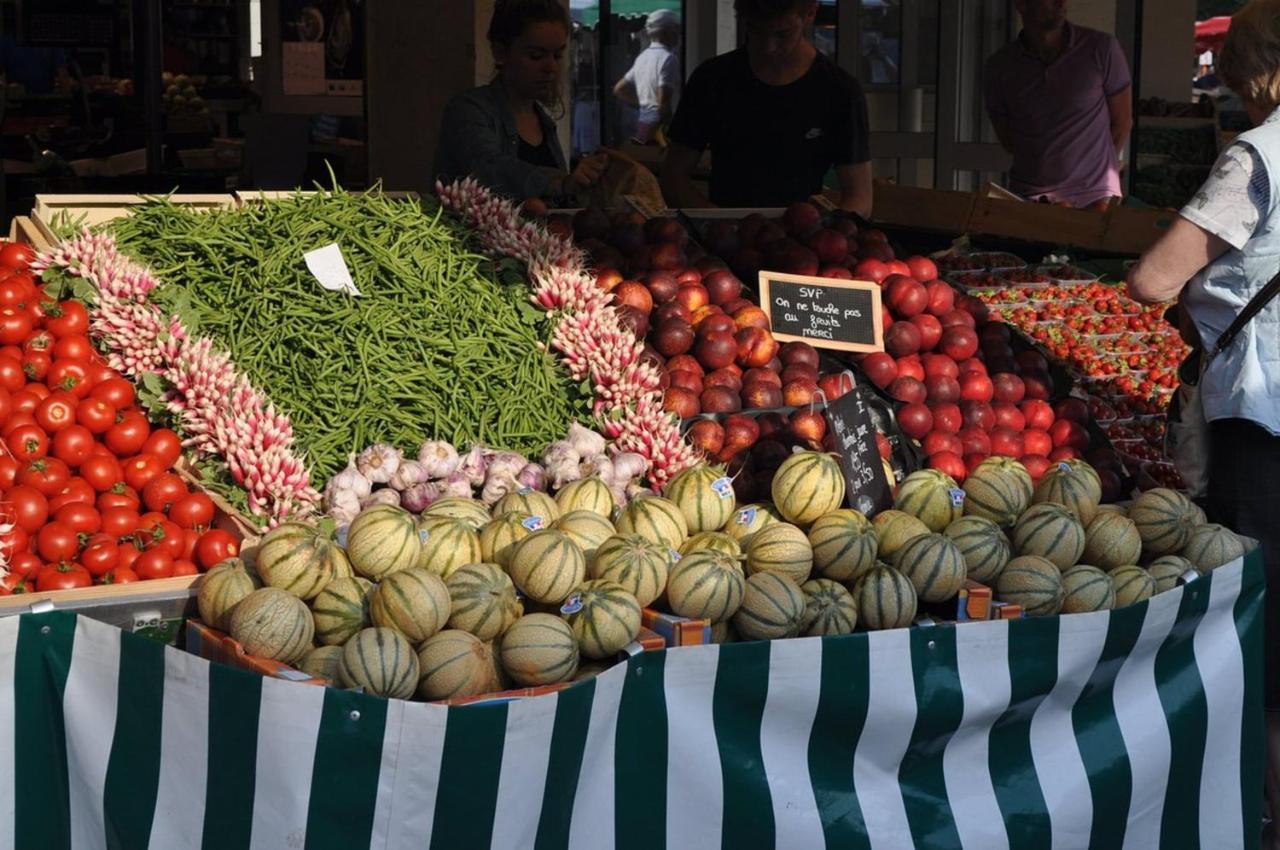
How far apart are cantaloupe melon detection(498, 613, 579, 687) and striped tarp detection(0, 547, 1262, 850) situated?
107 mm

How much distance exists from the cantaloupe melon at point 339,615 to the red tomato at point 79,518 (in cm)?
87

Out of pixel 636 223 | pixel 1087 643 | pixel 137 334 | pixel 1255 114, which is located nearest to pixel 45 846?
pixel 137 334

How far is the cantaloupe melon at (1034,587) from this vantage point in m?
2.91

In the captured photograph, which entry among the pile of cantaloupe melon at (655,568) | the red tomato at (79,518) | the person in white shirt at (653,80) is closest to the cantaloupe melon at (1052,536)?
the pile of cantaloupe melon at (655,568)

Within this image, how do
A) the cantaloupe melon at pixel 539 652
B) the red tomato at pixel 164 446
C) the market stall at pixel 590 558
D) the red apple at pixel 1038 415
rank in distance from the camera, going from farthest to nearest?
the red apple at pixel 1038 415, the red tomato at pixel 164 446, the cantaloupe melon at pixel 539 652, the market stall at pixel 590 558

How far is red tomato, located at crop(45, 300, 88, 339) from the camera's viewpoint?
3625 millimetres

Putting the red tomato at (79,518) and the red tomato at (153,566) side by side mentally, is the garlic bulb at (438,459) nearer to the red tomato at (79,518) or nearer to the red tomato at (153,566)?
the red tomato at (153,566)

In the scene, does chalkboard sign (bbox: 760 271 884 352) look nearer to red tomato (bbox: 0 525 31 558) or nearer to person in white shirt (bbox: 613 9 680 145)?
red tomato (bbox: 0 525 31 558)

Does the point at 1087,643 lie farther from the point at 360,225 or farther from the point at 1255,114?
the point at 360,225

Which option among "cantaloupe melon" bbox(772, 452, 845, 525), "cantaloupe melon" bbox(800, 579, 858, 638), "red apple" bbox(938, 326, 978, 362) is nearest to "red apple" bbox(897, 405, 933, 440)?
"red apple" bbox(938, 326, 978, 362)

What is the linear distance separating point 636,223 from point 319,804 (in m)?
2.60

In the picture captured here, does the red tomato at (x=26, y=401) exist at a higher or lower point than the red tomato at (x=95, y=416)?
higher

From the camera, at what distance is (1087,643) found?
9.29ft

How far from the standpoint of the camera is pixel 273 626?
2.47 meters
